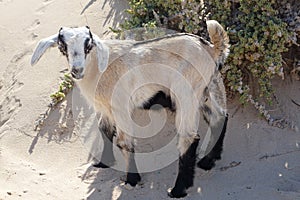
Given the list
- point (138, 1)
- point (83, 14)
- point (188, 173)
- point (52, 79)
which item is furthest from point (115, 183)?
point (83, 14)

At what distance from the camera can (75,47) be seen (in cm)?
409

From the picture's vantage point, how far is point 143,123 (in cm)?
556

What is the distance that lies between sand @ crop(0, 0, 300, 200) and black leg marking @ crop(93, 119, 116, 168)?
96 mm

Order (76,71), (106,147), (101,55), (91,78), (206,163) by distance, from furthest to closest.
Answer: (106,147)
(206,163)
(91,78)
(101,55)
(76,71)

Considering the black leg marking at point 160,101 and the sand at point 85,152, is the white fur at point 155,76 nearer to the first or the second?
the black leg marking at point 160,101

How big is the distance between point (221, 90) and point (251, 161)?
2.52 feet

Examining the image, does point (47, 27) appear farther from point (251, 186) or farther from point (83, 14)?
point (251, 186)

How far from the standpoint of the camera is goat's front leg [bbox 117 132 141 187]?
476 cm

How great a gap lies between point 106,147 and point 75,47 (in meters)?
1.46

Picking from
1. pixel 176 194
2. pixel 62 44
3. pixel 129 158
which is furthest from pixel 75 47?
pixel 176 194

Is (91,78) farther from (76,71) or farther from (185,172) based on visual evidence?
(185,172)

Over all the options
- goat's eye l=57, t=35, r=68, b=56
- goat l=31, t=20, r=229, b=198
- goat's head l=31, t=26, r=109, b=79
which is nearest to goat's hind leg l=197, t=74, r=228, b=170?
goat l=31, t=20, r=229, b=198

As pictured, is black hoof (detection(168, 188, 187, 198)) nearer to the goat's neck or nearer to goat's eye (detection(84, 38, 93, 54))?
the goat's neck

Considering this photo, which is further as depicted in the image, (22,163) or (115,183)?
(22,163)
